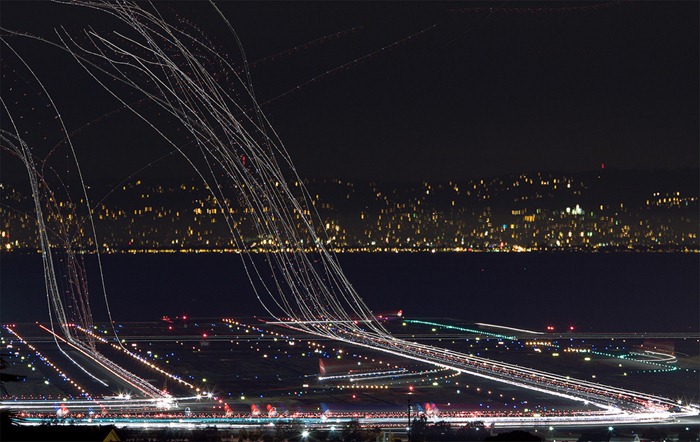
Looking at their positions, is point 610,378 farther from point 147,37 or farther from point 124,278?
point 124,278

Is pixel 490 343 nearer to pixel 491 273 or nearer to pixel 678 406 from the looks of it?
pixel 678 406

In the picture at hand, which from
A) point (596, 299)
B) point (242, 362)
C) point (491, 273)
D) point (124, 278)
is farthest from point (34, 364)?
point (491, 273)

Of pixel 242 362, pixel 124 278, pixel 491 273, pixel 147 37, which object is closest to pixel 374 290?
pixel 124 278

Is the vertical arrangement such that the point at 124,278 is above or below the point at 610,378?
above

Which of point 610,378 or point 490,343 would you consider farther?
point 490,343

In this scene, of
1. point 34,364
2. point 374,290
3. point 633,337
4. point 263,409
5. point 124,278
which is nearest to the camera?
point 263,409

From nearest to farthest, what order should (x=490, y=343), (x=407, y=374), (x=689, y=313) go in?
1. (x=407, y=374)
2. (x=490, y=343)
3. (x=689, y=313)
